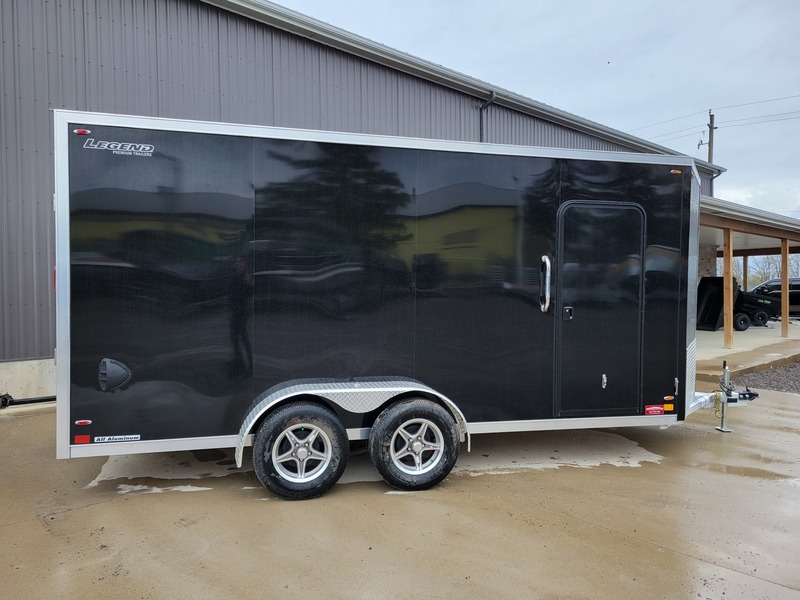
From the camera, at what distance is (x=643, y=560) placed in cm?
312

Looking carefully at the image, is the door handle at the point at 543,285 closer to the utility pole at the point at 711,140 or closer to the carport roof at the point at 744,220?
the carport roof at the point at 744,220

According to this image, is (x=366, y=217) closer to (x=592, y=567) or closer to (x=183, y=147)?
(x=183, y=147)

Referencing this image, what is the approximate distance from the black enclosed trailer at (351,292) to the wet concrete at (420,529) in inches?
17.7

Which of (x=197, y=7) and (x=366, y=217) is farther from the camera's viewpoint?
(x=197, y=7)

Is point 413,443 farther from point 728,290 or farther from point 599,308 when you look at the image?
point 728,290

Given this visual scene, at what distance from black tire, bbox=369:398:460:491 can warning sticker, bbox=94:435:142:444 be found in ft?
5.53

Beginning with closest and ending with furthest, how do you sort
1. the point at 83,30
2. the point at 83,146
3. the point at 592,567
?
the point at 592,567 < the point at 83,146 < the point at 83,30

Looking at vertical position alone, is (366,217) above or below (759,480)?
above

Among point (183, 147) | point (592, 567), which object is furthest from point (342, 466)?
point (183, 147)

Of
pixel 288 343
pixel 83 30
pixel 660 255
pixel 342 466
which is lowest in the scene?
pixel 342 466

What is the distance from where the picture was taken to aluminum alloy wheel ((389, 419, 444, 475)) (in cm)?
407

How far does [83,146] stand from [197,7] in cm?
585

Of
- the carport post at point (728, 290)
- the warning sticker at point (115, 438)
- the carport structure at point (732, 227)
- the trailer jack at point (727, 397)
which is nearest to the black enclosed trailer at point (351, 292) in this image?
the warning sticker at point (115, 438)

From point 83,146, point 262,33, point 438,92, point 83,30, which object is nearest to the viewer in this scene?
point 83,146
